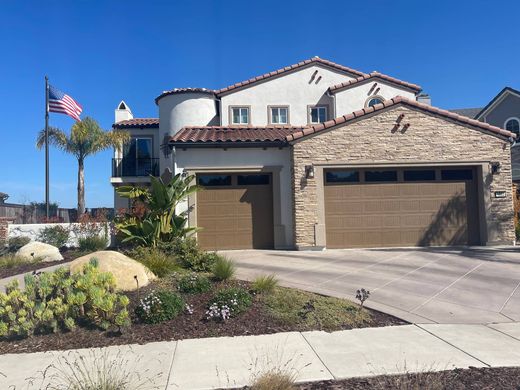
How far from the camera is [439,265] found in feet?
36.2

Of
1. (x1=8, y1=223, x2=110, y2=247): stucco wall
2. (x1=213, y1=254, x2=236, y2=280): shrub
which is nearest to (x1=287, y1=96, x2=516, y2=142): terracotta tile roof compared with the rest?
(x1=213, y1=254, x2=236, y2=280): shrub

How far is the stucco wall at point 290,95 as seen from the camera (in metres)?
21.4

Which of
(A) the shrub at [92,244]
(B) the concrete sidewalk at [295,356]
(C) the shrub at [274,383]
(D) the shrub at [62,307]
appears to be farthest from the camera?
(A) the shrub at [92,244]

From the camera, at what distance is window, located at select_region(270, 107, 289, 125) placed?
70.5 ft

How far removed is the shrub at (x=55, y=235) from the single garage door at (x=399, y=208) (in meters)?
9.89

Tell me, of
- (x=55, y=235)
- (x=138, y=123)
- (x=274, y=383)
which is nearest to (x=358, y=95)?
(x=138, y=123)

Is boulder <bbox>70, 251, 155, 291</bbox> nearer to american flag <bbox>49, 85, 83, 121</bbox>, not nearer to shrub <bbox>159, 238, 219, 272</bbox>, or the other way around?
shrub <bbox>159, 238, 219, 272</bbox>

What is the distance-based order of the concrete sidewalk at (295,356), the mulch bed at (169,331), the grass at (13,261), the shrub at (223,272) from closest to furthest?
1. the concrete sidewalk at (295,356)
2. the mulch bed at (169,331)
3. the shrub at (223,272)
4. the grass at (13,261)

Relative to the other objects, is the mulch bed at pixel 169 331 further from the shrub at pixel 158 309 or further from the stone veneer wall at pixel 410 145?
the stone veneer wall at pixel 410 145

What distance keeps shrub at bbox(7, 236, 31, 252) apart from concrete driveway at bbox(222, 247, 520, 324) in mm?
8259

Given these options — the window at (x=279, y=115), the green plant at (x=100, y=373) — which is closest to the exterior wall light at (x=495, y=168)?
the window at (x=279, y=115)

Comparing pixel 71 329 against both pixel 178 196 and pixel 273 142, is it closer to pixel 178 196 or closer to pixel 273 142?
pixel 178 196

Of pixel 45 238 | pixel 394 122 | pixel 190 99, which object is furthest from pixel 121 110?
pixel 394 122

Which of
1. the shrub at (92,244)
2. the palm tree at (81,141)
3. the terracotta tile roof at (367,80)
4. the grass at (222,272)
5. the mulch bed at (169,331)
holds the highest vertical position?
the terracotta tile roof at (367,80)
